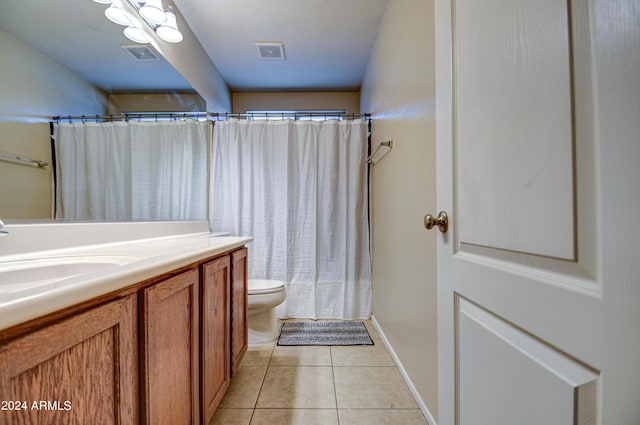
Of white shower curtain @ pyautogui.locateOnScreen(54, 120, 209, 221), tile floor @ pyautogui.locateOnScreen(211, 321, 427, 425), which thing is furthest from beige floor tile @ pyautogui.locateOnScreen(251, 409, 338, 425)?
white shower curtain @ pyautogui.locateOnScreen(54, 120, 209, 221)

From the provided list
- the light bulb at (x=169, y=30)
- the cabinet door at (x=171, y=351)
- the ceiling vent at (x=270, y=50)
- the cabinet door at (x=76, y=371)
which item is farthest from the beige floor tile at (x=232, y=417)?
the ceiling vent at (x=270, y=50)

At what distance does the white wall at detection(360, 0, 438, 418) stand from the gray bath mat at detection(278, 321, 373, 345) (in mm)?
200

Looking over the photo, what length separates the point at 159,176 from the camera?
6.02ft

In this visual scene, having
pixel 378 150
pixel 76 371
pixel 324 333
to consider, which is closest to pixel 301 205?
pixel 378 150

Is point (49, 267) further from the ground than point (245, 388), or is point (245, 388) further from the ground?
point (49, 267)

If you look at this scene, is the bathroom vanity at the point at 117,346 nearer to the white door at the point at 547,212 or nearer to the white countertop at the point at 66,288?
the white countertop at the point at 66,288

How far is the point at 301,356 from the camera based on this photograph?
1843mm

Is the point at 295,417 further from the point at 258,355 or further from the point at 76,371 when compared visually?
the point at 76,371

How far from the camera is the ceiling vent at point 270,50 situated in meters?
2.33

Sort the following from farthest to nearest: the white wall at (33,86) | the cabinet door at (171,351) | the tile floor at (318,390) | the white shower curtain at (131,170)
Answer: the tile floor at (318,390), the white shower curtain at (131,170), the white wall at (33,86), the cabinet door at (171,351)

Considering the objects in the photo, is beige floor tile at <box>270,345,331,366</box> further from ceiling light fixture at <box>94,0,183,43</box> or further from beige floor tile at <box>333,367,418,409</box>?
ceiling light fixture at <box>94,0,183,43</box>

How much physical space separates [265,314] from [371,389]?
91 centimetres

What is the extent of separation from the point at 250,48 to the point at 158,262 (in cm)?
232

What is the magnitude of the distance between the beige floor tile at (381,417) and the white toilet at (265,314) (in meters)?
0.85
